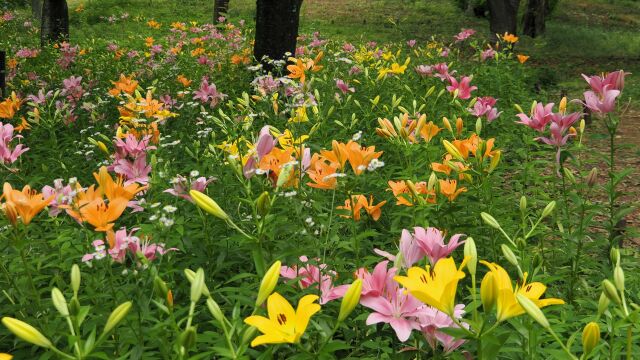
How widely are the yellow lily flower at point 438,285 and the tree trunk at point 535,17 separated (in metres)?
17.8

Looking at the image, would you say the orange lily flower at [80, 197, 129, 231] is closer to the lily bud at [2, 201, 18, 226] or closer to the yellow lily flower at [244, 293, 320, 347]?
the lily bud at [2, 201, 18, 226]

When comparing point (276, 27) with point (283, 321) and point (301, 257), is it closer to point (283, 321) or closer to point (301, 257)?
point (301, 257)

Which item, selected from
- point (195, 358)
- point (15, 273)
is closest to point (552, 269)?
point (195, 358)

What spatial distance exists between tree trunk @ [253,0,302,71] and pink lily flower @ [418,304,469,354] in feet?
14.7

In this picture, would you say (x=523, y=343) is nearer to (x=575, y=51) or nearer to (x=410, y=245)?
(x=410, y=245)

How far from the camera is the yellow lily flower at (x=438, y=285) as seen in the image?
986 millimetres

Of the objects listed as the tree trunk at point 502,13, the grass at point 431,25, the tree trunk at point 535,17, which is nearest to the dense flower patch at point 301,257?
the grass at point 431,25

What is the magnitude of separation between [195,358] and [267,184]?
75 centimetres

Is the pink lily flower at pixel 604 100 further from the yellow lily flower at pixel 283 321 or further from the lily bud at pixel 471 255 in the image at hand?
the yellow lily flower at pixel 283 321

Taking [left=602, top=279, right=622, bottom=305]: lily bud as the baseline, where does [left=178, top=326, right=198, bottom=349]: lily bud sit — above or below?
below

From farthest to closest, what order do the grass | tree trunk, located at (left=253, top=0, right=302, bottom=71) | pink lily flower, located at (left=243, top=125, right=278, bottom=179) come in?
the grass < tree trunk, located at (left=253, top=0, right=302, bottom=71) < pink lily flower, located at (left=243, top=125, right=278, bottom=179)

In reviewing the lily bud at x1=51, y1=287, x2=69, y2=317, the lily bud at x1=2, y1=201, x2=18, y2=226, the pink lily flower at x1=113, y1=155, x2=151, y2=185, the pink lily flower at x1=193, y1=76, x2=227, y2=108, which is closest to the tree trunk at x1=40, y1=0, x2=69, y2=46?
the pink lily flower at x1=193, y1=76, x2=227, y2=108

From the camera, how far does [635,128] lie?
21.1 feet

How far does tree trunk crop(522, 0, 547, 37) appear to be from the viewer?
16.8 metres
